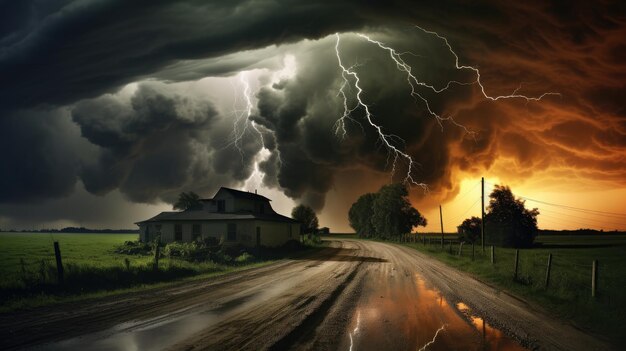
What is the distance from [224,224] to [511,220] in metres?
39.9

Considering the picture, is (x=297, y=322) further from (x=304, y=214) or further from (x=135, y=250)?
(x=304, y=214)

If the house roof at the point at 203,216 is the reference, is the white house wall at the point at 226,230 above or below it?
below

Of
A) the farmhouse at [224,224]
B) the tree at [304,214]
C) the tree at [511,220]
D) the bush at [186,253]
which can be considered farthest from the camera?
the tree at [304,214]

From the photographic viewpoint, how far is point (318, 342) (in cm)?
750

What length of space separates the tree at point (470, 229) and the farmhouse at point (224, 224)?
2870 centimetres

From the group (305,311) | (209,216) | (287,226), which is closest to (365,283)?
(305,311)

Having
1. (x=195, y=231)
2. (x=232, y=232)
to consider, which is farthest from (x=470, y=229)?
(x=195, y=231)

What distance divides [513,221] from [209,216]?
41155 millimetres

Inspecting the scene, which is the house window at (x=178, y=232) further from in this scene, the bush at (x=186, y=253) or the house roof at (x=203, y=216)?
the bush at (x=186, y=253)

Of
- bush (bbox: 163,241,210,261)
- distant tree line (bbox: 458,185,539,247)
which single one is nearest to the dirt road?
bush (bbox: 163,241,210,261)

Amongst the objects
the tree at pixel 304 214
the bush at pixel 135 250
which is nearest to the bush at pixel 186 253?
the bush at pixel 135 250

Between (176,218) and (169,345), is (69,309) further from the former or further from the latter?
(176,218)

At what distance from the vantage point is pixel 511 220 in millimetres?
56750

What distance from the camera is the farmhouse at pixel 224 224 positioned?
3781 cm
